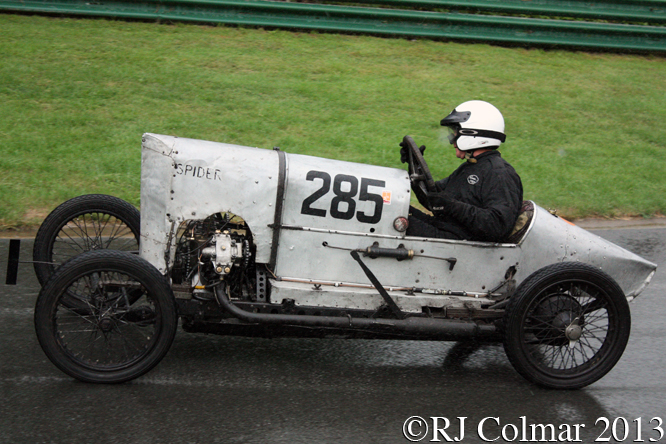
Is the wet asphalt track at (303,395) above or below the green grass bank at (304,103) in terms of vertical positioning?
below

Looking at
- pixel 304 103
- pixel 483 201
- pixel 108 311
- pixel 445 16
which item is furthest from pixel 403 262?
pixel 445 16

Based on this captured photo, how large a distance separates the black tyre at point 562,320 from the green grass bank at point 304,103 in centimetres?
365

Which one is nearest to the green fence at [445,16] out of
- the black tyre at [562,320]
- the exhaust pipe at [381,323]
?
the exhaust pipe at [381,323]

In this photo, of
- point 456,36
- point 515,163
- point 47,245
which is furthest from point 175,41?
point 47,245

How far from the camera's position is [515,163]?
8805 millimetres

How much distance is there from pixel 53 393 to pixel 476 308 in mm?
2635

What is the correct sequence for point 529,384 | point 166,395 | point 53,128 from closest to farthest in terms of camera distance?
1. point 166,395
2. point 529,384
3. point 53,128

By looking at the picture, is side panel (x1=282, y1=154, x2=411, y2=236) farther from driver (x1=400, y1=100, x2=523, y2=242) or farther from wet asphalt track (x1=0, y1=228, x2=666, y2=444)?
wet asphalt track (x1=0, y1=228, x2=666, y2=444)

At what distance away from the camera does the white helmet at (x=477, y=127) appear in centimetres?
459

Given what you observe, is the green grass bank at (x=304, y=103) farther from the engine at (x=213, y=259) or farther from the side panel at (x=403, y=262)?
the side panel at (x=403, y=262)

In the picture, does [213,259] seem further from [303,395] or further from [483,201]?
[483,201]

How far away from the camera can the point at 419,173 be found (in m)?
4.57

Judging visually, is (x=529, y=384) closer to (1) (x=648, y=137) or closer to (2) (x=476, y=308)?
(2) (x=476, y=308)

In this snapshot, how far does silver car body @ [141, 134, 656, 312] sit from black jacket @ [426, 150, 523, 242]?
0.41 feet
